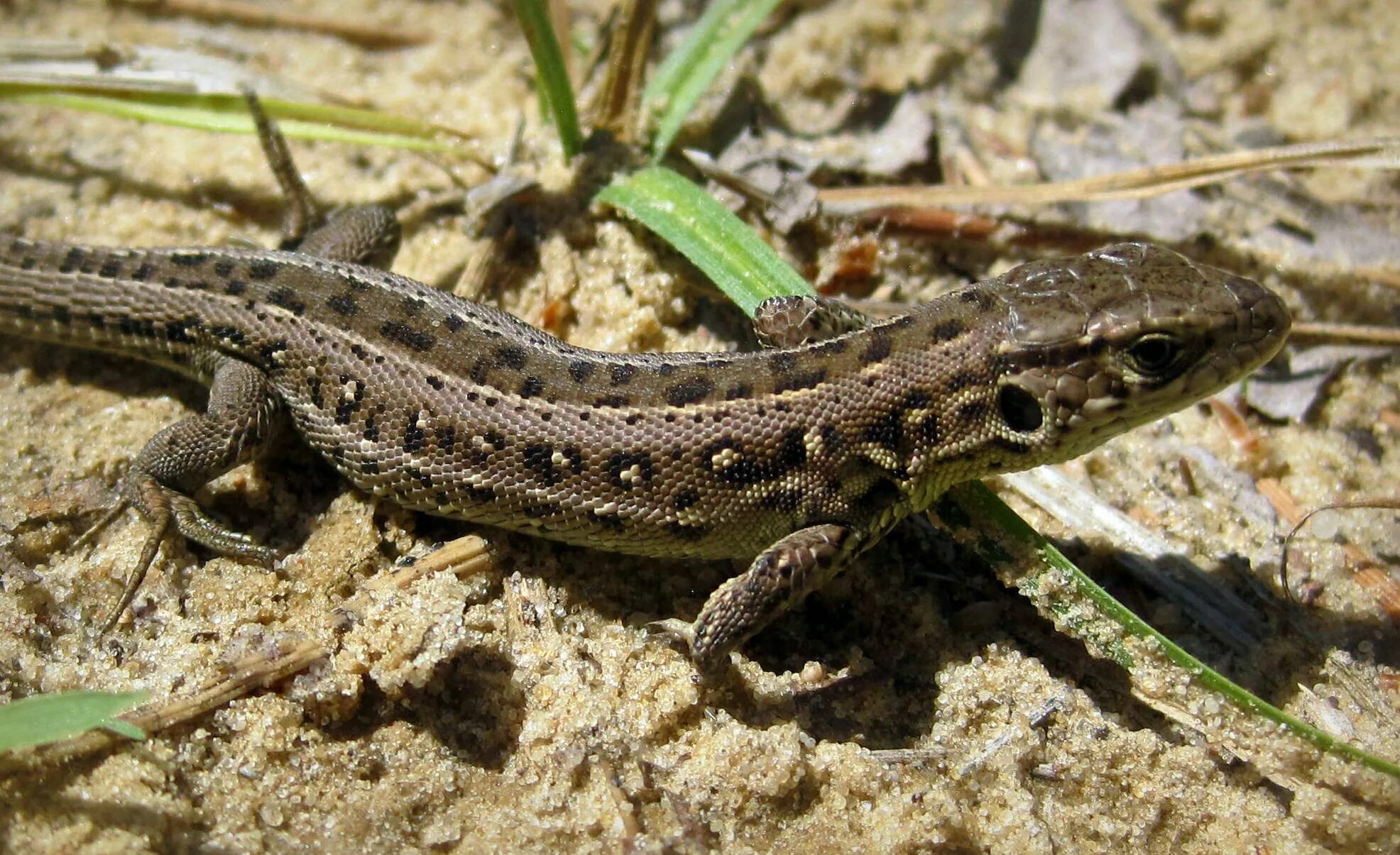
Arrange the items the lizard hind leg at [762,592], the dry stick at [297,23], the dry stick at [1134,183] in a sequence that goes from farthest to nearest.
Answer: the dry stick at [297,23] < the dry stick at [1134,183] < the lizard hind leg at [762,592]

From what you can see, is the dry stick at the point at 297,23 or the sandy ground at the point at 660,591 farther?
the dry stick at the point at 297,23

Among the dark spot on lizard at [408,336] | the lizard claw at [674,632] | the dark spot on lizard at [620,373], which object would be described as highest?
the dark spot on lizard at [408,336]

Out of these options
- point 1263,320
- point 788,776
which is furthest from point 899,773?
point 1263,320

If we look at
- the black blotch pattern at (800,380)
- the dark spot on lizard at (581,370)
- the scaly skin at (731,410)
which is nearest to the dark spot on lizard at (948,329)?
the scaly skin at (731,410)

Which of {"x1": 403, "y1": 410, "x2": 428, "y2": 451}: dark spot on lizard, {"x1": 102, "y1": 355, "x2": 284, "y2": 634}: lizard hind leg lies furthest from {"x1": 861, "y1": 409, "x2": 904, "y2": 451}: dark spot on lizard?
{"x1": 102, "y1": 355, "x2": 284, "y2": 634}: lizard hind leg

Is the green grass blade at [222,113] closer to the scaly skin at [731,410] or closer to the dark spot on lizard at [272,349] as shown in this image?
the scaly skin at [731,410]

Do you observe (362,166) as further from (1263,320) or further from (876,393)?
(1263,320)

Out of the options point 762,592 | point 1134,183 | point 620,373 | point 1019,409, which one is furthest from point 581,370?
point 1134,183

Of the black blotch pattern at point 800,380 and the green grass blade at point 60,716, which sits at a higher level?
the black blotch pattern at point 800,380
